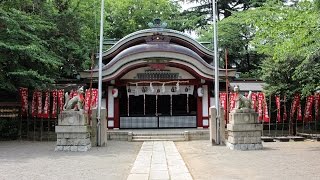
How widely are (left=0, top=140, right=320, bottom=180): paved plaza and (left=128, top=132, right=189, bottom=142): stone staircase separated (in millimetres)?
5075

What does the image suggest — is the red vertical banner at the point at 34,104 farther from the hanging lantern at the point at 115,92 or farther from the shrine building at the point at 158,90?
the hanging lantern at the point at 115,92

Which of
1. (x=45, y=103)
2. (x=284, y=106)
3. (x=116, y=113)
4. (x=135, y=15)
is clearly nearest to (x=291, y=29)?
(x=284, y=106)

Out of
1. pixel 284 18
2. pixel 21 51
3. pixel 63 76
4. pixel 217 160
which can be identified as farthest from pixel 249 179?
Answer: pixel 63 76

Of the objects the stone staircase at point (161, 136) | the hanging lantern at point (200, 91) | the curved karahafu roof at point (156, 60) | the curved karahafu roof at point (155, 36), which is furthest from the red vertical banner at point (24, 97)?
the hanging lantern at point (200, 91)

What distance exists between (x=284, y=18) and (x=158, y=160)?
22.7 feet

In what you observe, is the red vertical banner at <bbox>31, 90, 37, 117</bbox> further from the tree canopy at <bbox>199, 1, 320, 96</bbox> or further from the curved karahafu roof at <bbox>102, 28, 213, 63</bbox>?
the tree canopy at <bbox>199, 1, 320, 96</bbox>

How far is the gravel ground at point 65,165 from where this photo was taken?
839cm

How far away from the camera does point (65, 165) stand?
9.97 meters

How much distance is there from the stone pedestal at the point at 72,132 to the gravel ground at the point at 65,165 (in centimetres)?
62

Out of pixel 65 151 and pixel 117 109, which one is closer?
pixel 65 151

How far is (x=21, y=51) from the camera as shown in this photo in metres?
16.6

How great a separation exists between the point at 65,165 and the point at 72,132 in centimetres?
381

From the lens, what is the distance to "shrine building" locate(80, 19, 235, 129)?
21531 mm

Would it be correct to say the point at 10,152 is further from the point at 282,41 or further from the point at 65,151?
the point at 282,41
